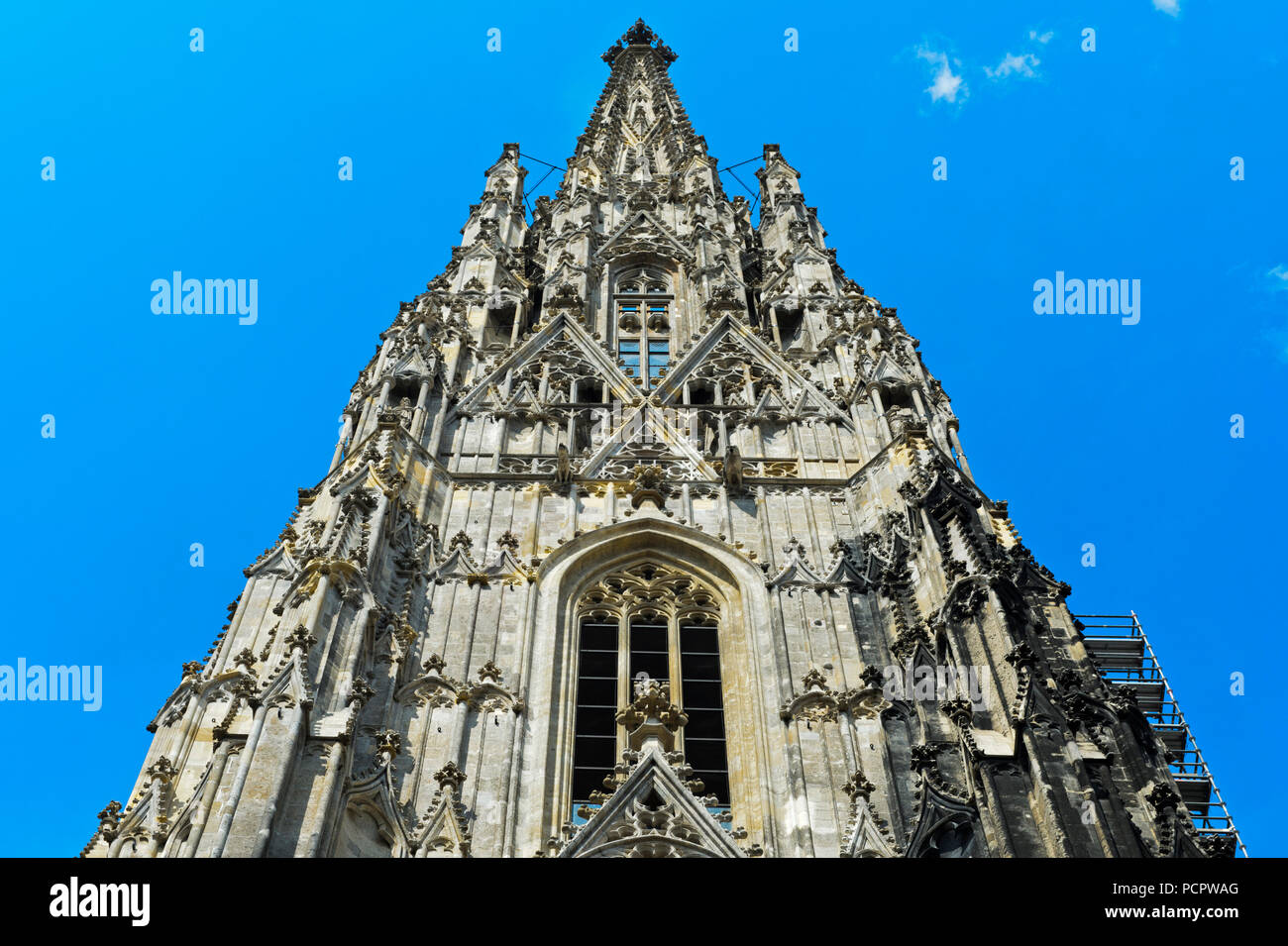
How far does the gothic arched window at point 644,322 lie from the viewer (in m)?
33.6

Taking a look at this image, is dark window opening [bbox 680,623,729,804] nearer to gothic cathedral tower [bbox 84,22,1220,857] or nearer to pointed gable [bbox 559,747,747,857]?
gothic cathedral tower [bbox 84,22,1220,857]

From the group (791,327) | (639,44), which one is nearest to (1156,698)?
(791,327)

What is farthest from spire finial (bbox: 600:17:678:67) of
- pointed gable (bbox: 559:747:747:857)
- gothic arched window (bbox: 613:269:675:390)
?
pointed gable (bbox: 559:747:747:857)

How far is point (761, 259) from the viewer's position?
41.4 metres

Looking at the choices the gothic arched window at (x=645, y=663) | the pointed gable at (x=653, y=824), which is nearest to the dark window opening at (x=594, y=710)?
the gothic arched window at (x=645, y=663)

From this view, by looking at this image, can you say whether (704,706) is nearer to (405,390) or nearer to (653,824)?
(653,824)

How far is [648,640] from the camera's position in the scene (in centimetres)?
2350

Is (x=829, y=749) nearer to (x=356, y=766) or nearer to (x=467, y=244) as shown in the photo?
(x=356, y=766)

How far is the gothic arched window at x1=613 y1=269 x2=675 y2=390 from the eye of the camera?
33.6 metres

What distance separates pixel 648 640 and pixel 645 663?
2.19 ft

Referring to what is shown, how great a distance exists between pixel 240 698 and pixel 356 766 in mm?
1617

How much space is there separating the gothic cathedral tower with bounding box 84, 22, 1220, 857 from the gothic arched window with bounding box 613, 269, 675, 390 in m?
0.31

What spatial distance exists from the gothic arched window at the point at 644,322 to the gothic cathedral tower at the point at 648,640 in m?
0.31
